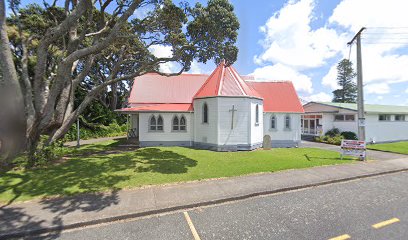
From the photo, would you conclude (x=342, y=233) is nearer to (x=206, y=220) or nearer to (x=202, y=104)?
(x=206, y=220)

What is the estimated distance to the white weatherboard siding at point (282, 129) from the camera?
67.5 ft

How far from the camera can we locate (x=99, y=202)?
6.65 meters

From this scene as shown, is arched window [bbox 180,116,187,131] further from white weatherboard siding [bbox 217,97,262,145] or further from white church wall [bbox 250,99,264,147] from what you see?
white church wall [bbox 250,99,264,147]

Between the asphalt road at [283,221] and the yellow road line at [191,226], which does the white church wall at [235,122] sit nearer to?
the asphalt road at [283,221]

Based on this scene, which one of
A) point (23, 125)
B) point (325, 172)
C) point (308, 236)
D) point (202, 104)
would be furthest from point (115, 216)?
point (202, 104)

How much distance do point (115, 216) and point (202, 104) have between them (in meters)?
13.3

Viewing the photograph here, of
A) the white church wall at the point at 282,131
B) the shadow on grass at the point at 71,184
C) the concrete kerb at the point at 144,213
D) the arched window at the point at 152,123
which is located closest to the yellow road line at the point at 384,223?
the concrete kerb at the point at 144,213

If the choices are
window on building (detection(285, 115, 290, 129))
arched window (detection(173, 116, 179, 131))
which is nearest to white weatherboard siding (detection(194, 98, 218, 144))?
arched window (detection(173, 116, 179, 131))

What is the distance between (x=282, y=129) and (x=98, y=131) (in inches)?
929

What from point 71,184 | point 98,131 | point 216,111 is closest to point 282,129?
point 216,111

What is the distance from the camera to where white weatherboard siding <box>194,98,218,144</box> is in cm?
1698

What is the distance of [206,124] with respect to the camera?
17734 mm

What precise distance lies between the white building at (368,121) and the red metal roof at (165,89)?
1634cm

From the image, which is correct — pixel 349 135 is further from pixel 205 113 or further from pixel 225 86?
pixel 205 113
